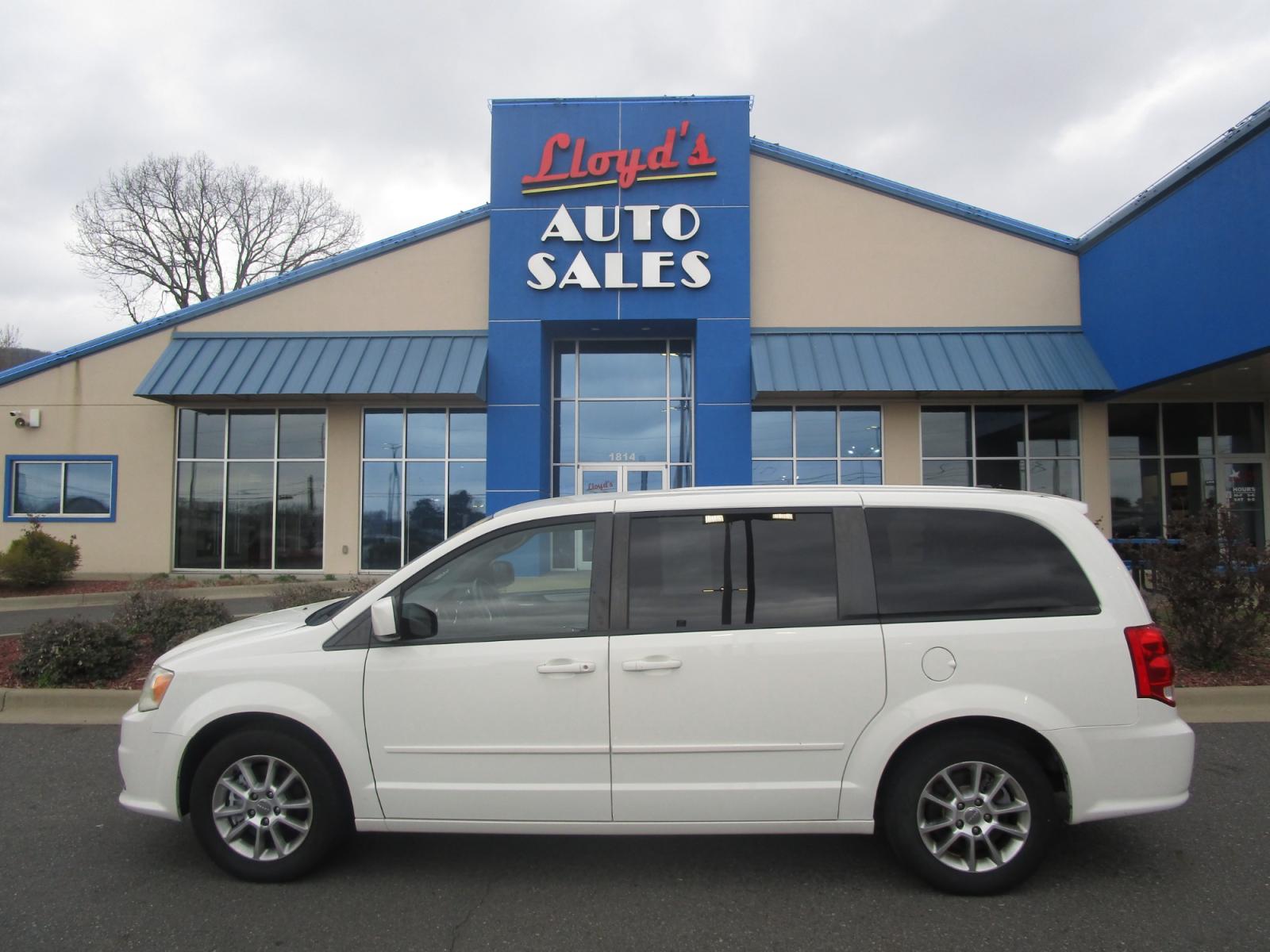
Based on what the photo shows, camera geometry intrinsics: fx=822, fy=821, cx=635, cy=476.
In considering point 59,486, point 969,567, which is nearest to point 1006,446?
point 969,567

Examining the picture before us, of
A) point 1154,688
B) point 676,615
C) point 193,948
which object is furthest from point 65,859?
point 1154,688

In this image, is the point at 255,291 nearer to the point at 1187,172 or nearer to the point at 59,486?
the point at 59,486

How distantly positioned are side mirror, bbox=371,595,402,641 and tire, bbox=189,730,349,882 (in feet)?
2.25

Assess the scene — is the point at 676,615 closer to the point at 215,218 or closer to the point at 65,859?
the point at 65,859

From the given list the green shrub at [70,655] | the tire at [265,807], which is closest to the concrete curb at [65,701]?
the green shrub at [70,655]

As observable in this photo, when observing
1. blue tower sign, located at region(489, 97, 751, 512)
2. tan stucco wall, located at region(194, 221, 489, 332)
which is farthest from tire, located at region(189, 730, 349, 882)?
tan stucco wall, located at region(194, 221, 489, 332)

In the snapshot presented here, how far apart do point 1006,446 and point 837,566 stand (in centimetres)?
1412

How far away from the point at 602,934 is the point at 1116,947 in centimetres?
204

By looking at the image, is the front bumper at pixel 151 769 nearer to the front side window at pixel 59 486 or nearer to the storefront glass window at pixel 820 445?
the storefront glass window at pixel 820 445

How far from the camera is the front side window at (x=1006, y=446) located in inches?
642

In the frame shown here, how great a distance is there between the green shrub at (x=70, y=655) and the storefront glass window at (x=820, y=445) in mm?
11533

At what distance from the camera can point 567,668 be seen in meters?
3.71

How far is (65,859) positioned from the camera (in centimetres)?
417

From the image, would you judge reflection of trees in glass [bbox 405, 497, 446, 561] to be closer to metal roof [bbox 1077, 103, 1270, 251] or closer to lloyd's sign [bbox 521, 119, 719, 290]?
lloyd's sign [bbox 521, 119, 719, 290]
